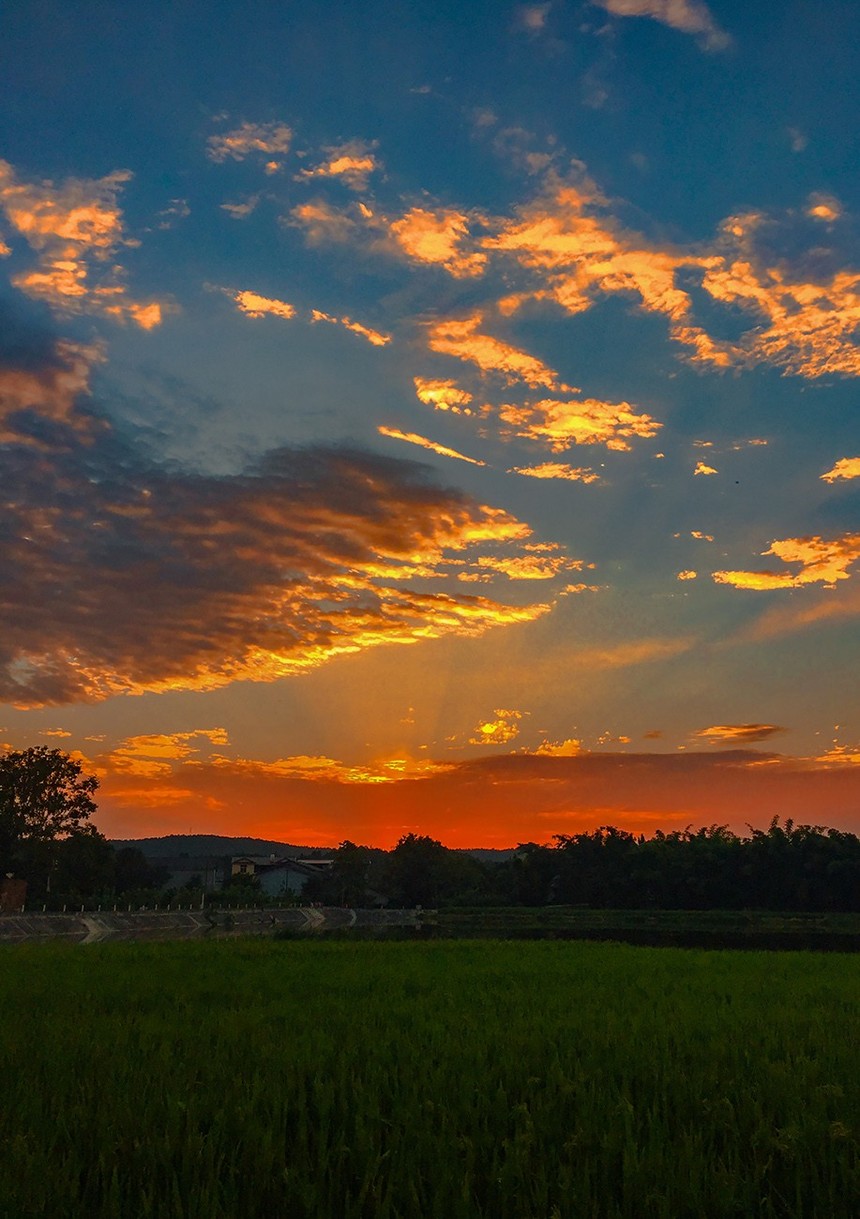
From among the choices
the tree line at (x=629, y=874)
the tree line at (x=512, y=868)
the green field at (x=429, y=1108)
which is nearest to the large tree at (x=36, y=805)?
the tree line at (x=512, y=868)

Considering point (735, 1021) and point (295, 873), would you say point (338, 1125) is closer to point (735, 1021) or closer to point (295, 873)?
point (735, 1021)

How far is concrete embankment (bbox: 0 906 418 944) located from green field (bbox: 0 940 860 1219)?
24.3m

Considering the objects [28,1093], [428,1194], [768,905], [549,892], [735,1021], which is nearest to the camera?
[428,1194]

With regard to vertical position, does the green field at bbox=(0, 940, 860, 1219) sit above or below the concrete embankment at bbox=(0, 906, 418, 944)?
above

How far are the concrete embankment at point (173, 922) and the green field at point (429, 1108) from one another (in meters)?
24.3

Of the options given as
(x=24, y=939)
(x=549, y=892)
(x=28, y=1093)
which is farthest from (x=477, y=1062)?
(x=549, y=892)

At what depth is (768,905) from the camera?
6738cm

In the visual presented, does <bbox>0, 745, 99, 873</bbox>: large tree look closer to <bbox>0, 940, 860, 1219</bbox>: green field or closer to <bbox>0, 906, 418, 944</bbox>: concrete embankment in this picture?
<bbox>0, 906, 418, 944</bbox>: concrete embankment

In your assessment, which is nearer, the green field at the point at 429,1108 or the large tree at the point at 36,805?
the green field at the point at 429,1108

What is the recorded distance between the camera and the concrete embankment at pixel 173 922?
38.2m

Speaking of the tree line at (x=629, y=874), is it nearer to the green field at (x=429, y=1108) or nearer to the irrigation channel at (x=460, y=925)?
the irrigation channel at (x=460, y=925)

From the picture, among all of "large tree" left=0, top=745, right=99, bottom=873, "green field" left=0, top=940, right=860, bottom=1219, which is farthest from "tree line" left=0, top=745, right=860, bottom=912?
"green field" left=0, top=940, right=860, bottom=1219

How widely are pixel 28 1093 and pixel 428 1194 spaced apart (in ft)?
9.72

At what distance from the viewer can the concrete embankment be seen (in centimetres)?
3816
